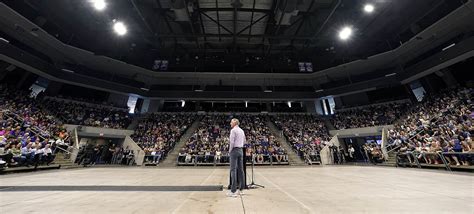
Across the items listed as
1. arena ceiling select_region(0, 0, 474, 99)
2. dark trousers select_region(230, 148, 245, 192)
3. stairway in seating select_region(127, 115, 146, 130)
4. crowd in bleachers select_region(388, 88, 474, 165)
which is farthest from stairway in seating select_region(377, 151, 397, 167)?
stairway in seating select_region(127, 115, 146, 130)

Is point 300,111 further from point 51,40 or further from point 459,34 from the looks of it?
point 51,40

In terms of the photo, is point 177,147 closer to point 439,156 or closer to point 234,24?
point 234,24

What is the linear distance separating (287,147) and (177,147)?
898 centimetres

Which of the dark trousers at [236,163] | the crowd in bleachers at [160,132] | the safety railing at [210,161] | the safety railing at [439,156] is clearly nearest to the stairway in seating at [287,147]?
the safety railing at [210,161]

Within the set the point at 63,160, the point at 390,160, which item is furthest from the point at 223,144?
the point at 390,160

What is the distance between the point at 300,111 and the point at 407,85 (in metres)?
10.0

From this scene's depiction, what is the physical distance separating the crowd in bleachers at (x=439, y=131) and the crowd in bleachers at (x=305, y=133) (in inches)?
189

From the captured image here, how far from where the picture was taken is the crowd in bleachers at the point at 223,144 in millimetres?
12469

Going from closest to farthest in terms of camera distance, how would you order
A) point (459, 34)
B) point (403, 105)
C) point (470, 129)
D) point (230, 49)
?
point (470, 129)
point (459, 34)
point (403, 105)
point (230, 49)

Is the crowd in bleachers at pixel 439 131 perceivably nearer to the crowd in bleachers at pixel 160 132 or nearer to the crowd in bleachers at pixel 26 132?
the crowd in bleachers at pixel 160 132

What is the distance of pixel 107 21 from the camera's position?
13195mm

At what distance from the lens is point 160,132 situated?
53.3 feet

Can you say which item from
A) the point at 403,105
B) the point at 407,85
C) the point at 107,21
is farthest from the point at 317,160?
the point at 107,21

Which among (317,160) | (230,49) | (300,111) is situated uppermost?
(230,49)
